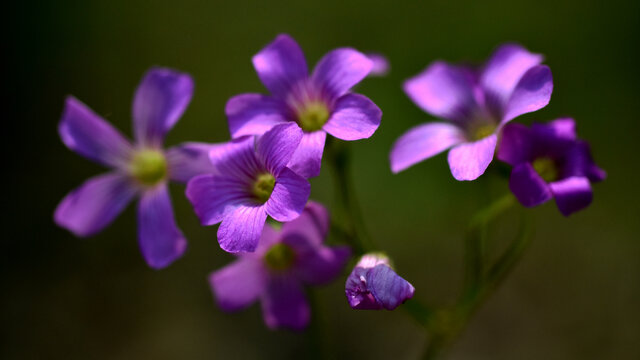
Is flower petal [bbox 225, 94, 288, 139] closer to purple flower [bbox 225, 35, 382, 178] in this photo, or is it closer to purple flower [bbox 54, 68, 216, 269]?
purple flower [bbox 225, 35, 382, 178]

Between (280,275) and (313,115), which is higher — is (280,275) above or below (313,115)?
below

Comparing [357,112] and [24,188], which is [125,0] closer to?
[24,188]

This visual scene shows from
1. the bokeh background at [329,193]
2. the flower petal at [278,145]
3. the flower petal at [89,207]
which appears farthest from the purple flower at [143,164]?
the bokeh background at [329,193]

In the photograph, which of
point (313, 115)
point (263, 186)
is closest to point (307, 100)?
point (313, 115)

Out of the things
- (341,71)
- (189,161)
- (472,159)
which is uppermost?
(341,71)

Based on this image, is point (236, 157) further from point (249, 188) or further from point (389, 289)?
point (389, 289)

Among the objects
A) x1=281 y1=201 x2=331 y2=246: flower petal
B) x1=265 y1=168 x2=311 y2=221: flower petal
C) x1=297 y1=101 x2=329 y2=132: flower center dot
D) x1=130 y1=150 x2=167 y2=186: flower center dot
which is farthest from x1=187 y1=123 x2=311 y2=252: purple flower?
x1=130 y1=150 x2=167 y2=186: flower center dot

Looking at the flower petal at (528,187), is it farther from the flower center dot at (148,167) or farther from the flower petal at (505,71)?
the flower center dot at (148,167)
